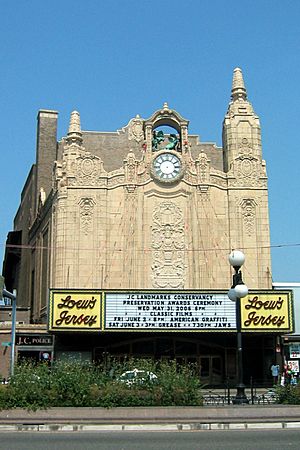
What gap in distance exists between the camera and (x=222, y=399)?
71.2ft

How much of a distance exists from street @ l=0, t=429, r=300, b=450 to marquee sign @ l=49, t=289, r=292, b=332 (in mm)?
23831

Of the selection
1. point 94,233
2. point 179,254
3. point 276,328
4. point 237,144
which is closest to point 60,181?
point 94,233

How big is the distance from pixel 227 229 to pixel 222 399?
2393cm

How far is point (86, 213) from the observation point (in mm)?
44125

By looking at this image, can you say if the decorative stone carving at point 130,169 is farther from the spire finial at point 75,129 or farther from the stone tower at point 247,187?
the stone tower at point 247,187

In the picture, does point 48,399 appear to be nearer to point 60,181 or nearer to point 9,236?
point 60,181

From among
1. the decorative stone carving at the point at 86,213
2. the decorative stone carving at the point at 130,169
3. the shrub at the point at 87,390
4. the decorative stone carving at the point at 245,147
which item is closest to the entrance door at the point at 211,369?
the decorative stone carving at the point at 86,213

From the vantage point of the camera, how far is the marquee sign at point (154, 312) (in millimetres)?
39500

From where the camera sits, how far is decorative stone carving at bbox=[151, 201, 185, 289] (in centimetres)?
4362

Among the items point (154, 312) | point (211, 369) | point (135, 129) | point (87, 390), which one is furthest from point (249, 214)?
point (87, 390)

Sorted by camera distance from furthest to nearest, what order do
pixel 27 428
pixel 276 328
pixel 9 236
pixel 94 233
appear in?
pixel 9 236
pixel 94 233
pixel 276 328
pixel 27 428

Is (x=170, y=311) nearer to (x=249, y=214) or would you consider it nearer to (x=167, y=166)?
(x=249, y=214)

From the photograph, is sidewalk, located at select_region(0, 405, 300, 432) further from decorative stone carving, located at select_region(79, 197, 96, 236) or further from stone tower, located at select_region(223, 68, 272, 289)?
decorative stone carving, located at select_region(79, 197, 96, 236)

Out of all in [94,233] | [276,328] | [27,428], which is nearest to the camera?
[27,428]
